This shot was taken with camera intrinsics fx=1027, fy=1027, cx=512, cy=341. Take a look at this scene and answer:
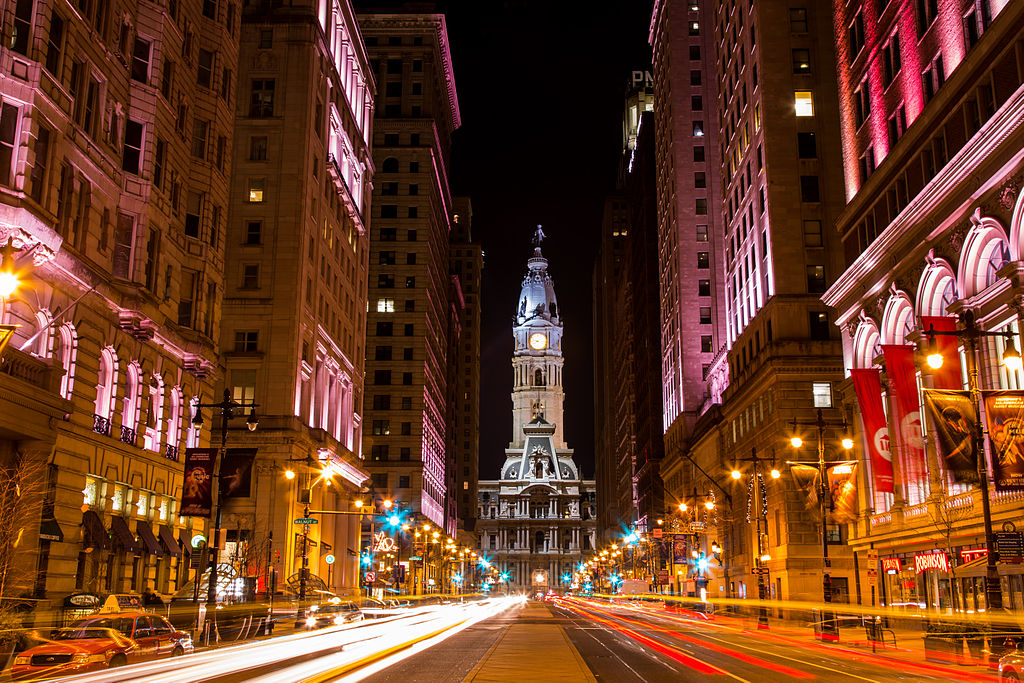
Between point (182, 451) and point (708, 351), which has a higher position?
point (708, 351)

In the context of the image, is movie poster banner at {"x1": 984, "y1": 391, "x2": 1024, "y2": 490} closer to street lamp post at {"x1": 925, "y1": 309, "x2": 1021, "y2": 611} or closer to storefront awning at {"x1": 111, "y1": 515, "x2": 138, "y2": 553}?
street lamp post at {"x1": 925, "y1": 309, "x2": 1021, "y2": 611}

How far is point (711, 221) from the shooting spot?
10906cm

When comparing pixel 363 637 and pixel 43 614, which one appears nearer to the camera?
pixel 43 614

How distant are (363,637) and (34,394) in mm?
13885

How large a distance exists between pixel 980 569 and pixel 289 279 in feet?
154

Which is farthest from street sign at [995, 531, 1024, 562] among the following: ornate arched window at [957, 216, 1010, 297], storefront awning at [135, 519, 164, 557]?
storefront awning at [135, 519, 164, 557]

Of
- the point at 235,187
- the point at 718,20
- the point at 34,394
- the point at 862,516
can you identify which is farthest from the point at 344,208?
the point at 34,394

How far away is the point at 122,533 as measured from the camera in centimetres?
Result: 4103

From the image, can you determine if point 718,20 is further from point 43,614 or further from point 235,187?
point 43,614

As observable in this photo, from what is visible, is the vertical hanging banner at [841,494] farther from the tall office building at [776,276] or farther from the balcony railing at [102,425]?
the balcony railing at [102,425]

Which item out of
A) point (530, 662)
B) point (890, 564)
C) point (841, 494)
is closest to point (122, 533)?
point (530, 662)

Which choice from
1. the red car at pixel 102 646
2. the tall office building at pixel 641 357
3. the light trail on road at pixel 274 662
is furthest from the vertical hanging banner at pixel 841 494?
the tall office building at pixel 641 357

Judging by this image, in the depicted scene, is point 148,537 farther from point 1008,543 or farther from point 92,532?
point 1008,543

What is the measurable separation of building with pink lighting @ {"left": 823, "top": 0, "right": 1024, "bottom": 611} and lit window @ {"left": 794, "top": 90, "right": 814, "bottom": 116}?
1141cm
